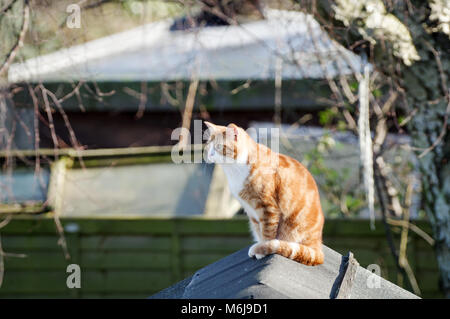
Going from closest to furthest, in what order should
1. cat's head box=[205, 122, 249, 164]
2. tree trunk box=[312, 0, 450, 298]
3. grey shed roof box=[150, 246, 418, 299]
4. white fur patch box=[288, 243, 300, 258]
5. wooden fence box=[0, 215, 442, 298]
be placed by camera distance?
grey shed roof box=[150, 246, 418, 299] < white fur patch box=[288, 243, 300, 258] < cat's head box=[205, 122, 249, 164] < tree trunk box=[312, 0, 450, 298] < wooden fence box=[0, 215, 442, 298]

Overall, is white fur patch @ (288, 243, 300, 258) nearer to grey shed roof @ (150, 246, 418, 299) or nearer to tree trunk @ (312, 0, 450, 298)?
grey shed roof @ (150, 246, 418, 299)

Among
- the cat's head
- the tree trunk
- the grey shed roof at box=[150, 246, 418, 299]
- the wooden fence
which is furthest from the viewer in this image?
the wooden fence

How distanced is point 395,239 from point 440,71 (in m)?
1.73

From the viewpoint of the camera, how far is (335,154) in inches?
245

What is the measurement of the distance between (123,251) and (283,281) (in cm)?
315

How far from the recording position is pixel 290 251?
244 centimetres

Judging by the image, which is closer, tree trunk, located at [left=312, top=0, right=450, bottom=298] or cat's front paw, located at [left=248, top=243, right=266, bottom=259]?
cat's front paw, located at [left=248, top=243, right=266, bottom=259]

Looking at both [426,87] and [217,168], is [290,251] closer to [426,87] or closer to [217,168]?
[426,87]

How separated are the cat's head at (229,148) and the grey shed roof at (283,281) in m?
0.43

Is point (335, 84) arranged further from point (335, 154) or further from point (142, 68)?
point (142, 68)

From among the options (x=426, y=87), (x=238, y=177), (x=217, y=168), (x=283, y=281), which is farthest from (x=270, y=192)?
(x=217, y=168)

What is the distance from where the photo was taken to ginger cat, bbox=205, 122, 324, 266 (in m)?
2.55

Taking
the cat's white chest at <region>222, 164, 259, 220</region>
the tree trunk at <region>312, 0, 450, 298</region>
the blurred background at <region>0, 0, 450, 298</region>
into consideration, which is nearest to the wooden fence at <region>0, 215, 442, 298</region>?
the blurred background at <region>0, 0, 450, 298</region>

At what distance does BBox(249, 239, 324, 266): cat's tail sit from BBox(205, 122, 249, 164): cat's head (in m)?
0.36
